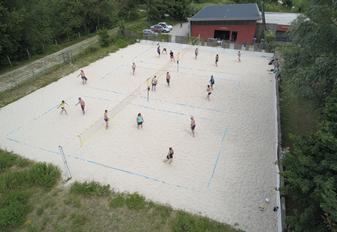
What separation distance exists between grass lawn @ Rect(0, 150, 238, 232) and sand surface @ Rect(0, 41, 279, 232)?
23.2 inches

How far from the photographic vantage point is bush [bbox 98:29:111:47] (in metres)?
31.4

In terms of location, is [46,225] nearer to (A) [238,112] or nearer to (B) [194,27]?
(A) [238,112]

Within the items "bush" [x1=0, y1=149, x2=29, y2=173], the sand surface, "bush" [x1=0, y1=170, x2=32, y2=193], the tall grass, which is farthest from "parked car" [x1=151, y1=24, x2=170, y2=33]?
"bush" [x1=0, y1=170, x2=32, y2=193]

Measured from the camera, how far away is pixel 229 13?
3609 centimetres

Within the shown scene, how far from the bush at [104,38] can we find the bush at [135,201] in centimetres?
2417

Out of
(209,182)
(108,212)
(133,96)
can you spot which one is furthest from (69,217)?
(133,96)

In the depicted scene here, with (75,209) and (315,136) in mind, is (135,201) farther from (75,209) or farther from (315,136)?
(315,136)

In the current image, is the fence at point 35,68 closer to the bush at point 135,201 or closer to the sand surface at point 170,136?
the sand surface at point 170,136

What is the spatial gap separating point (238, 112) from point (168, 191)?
8.68 m

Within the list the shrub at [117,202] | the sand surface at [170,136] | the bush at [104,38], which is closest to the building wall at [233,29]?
the sand surface at [170,136]

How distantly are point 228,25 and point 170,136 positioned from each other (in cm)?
2353

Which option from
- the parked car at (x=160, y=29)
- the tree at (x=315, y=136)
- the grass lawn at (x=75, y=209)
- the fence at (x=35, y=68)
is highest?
the tree at (x=315, y=136)

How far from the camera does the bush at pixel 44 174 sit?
479 inches

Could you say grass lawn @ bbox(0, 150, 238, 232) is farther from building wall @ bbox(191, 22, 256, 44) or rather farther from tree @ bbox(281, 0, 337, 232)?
building wall @ bbox(191, 22, 256, 44)
